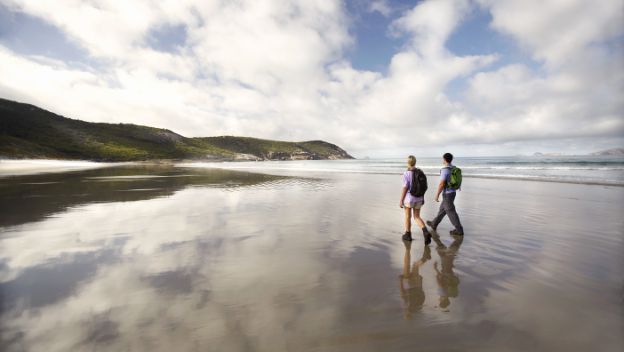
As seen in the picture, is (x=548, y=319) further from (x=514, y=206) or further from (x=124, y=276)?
(x=514, y=206)

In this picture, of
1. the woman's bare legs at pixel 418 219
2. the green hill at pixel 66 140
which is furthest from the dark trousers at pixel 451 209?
the green hill at pixel 66 140

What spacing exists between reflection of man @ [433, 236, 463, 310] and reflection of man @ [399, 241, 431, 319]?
0.32 metres

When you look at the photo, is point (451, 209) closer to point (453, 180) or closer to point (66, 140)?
point (453, 180)

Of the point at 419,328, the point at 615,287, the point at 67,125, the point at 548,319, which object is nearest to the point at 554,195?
the point at 615,287

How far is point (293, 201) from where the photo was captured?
14.9 metres

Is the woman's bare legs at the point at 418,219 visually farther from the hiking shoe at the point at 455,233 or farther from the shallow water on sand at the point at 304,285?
the hiking shoe at the point at 455,233

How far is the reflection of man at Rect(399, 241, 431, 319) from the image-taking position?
4379mm

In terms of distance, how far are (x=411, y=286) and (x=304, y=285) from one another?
203 cm

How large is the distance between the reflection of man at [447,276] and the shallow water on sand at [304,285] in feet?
0.12

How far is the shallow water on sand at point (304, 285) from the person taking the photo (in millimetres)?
3572

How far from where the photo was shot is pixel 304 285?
5.08 metres

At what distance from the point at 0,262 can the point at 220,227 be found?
5.06 metres

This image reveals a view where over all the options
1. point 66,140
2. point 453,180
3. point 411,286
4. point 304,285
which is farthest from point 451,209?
point 66,140

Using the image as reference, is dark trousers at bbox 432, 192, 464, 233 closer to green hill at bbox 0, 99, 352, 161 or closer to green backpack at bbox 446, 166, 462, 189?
green backpack at bbox 446, 166, 462, 189
